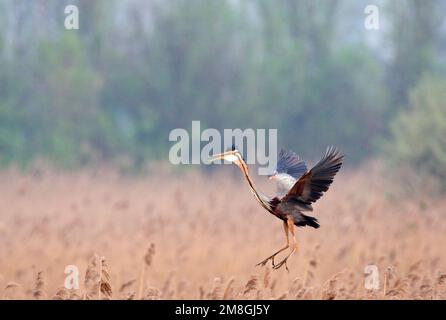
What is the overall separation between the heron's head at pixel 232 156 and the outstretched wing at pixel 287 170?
478 millimetres

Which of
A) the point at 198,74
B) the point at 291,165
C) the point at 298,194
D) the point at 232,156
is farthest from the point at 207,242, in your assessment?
the point at 198,74

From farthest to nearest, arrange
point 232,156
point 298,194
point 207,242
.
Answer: point 207,242, point 298,194, point 232,156

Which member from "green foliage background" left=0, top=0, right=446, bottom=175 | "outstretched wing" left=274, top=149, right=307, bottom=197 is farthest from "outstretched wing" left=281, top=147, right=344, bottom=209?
"green foliage background" left=0, top=0, right=446, bottom=175

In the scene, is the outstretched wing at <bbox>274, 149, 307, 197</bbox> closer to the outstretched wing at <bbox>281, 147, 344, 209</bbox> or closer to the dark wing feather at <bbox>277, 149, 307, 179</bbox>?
the dark wing feather at <bbox>277, 149, 307, 179</bbox>

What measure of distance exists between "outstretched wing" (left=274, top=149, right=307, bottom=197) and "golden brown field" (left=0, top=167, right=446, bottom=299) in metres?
0.54

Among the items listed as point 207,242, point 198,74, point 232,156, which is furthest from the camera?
point 198,74

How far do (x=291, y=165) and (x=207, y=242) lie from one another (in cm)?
654

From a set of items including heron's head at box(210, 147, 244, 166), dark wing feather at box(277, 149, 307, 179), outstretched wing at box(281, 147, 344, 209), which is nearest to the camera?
heron's head at box(210, 147, 244, 166)

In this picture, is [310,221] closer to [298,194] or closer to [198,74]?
[298,194]

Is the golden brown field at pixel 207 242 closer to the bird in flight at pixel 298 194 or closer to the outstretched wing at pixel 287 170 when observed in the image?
the outstretched wing at pixel 287 170

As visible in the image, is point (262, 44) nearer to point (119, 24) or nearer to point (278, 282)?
point (119, 24)

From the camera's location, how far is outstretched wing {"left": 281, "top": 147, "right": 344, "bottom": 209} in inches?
191

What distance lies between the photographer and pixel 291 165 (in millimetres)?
5422
